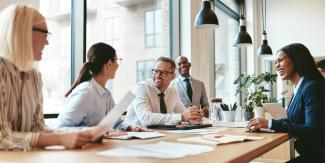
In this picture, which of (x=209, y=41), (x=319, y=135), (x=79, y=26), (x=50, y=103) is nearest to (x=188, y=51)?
(x=209, y=41)

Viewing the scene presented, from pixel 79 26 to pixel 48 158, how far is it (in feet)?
6.98

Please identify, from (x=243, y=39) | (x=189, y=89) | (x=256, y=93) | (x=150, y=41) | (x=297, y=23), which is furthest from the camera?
(x=297, y=23)

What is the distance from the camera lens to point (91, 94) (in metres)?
1.82

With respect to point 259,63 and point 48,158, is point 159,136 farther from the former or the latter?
point 259,63

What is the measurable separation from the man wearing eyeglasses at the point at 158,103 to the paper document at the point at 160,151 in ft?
3.10

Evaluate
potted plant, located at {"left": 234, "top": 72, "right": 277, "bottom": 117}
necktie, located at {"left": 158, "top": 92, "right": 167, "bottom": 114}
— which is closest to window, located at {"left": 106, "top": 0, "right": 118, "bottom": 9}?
necktie, located at {"left": 158, "top": 92, "right": 167, "bottom": 114}

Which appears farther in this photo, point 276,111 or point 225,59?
point 225,59

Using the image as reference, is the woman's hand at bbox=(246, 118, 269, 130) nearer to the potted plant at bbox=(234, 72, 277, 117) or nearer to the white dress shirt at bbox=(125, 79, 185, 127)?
the white dress shirt at bbox=(125, 79, 185, 127)

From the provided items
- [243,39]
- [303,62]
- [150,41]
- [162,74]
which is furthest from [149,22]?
[303,62]

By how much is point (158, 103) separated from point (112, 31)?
1347 mm

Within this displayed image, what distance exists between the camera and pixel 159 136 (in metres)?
1.67

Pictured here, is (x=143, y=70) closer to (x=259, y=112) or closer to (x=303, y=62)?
(x=259, y=112)

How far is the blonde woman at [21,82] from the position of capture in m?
1.19

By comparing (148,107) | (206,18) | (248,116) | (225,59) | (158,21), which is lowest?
(248,116)
